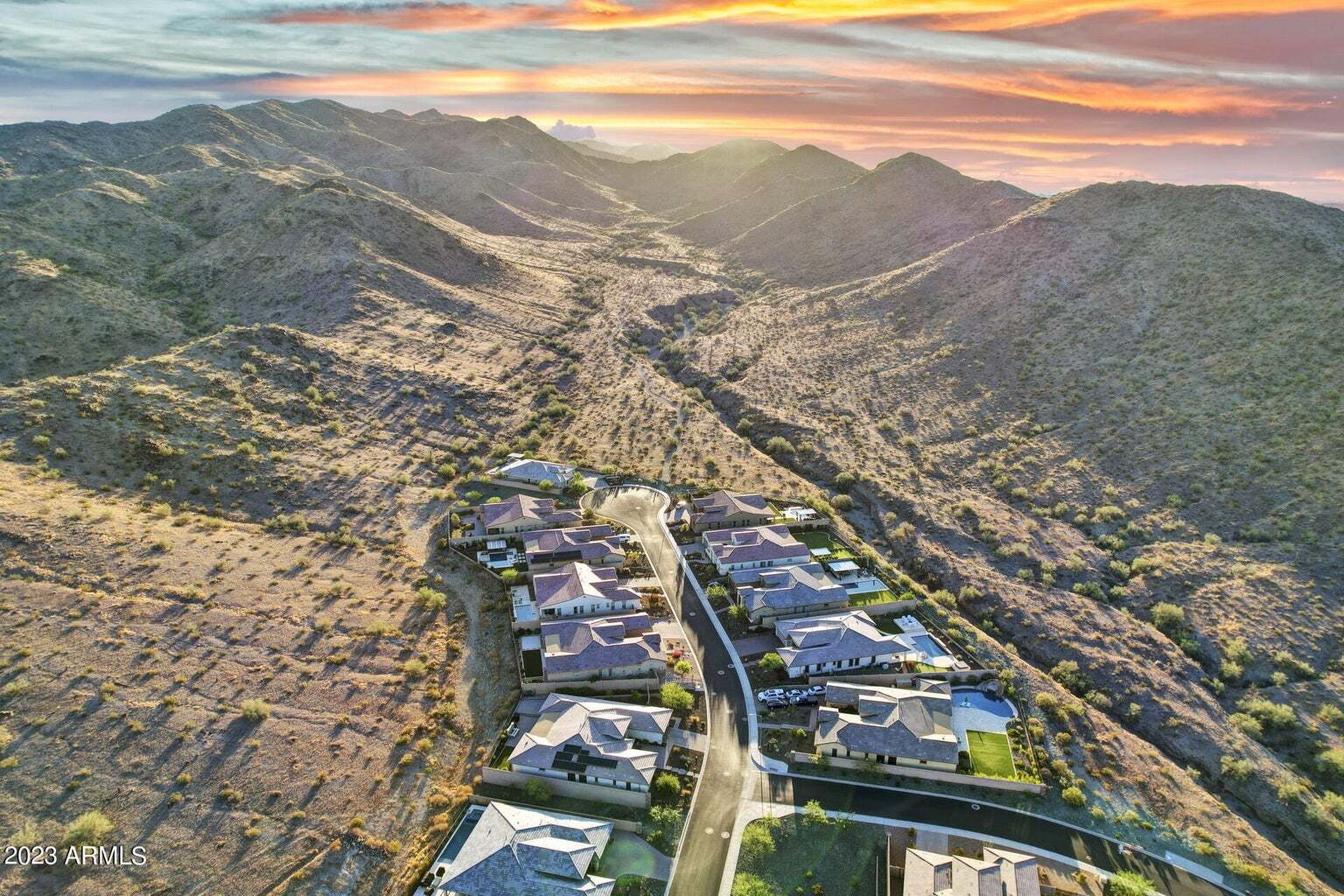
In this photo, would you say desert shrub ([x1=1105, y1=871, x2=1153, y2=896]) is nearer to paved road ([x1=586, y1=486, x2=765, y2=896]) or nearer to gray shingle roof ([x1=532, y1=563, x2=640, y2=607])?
paved road ([x1=586, y1=486, x2=765, y2=896])

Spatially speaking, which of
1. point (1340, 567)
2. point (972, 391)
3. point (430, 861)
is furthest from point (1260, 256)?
point (430, 861)

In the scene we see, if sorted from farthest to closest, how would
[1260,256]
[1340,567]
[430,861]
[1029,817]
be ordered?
[1260,256] < [1340,567] < [1029,817] < [430,861]

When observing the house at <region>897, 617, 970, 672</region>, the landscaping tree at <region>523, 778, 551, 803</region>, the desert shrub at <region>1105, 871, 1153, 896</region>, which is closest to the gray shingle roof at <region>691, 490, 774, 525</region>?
the house at <region>897, 617, 970, 672</region>

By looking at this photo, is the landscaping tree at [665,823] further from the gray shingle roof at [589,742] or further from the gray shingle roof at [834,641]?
the gray shingle roof at [834,641]

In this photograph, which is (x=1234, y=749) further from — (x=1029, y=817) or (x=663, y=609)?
(x=663, y=609)

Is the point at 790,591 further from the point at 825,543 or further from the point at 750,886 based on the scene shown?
the point at 750,886

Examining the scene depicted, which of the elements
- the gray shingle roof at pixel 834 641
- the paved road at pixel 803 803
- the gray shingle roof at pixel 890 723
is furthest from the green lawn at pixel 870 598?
the paved road at pixel 803 803
